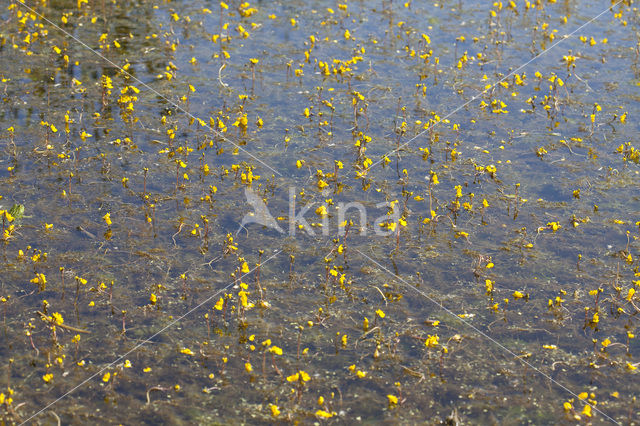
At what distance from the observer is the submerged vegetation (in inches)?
254

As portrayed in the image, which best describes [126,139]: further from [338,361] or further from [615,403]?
[615,403]

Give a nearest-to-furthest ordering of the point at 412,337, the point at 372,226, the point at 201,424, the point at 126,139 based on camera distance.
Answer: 1. the point at 201,424
2. the point at 412,337
3. the point at 372,226
4. the point at 126,139

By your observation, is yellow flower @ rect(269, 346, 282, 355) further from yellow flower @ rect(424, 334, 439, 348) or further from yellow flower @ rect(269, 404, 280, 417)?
yellow flower @ rect(424, 334, 439, 348)

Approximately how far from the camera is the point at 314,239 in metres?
8.38

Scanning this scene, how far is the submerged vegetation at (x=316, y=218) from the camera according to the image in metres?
6.45

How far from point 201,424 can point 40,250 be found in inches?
118

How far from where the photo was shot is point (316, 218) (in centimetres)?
872

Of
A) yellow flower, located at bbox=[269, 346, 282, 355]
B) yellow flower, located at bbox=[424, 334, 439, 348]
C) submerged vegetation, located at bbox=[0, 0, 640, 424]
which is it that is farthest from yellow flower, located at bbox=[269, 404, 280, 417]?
yellow flower, located at bbox=[424, 334, 439, 348]

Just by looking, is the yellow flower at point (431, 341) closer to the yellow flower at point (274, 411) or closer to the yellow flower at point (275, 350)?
the yellow flower at point (275, 350)

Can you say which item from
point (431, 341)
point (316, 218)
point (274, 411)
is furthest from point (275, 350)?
point (316, 218)

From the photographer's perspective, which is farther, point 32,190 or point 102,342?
point 32,190

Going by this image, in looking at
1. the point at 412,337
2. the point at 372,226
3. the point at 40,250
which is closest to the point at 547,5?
the point at 372,226

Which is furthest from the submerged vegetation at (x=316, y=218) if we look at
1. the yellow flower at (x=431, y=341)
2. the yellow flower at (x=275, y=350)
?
the yellow flower at (x=275, y=350)

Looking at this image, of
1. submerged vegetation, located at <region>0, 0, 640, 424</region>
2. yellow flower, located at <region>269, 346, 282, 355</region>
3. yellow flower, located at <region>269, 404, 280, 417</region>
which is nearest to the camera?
yellow flower, located at <region>269, 404, 280, 417</region>
